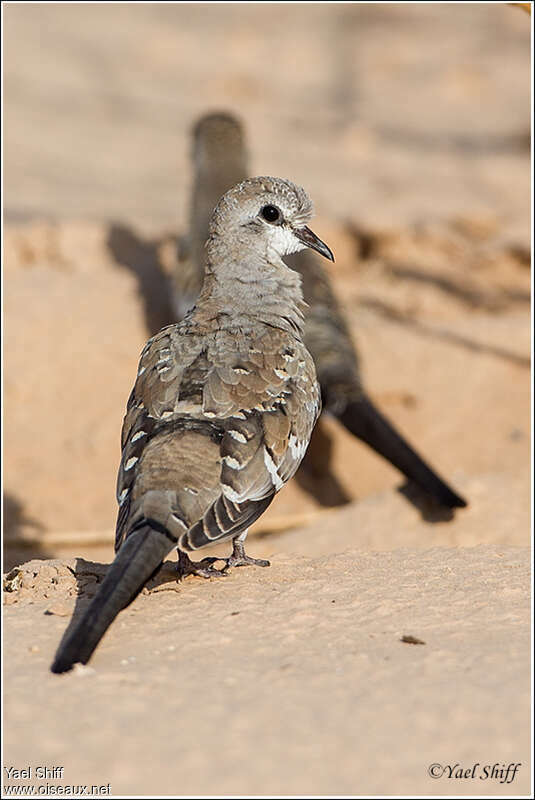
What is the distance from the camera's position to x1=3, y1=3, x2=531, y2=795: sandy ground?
270cm

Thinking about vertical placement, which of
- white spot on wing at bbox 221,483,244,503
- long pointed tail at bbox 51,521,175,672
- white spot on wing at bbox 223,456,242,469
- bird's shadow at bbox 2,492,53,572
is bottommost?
bird's shadow at bbox 2,492,53,572

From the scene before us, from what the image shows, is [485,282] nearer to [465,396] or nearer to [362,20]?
[465,396]

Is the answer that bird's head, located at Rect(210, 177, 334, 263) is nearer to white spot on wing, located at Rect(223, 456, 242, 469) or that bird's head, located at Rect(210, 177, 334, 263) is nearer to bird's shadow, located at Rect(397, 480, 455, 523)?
white spot on wing, located at Rect(223, 456, 242, 469)

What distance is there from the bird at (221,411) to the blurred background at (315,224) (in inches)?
87.0

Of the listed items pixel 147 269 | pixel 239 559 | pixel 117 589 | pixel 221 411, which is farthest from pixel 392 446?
pixel 117 589

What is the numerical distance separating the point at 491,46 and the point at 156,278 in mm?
11396

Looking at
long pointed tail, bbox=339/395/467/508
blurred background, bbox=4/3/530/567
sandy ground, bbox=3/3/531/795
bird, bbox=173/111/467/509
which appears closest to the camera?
sandy ground, bbox=3/3/531/795

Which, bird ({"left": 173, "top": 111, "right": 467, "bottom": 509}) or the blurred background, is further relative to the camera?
the blurred background

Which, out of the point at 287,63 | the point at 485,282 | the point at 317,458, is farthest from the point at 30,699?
the point at 287,63

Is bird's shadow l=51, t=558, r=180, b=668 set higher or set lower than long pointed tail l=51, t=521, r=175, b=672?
lower

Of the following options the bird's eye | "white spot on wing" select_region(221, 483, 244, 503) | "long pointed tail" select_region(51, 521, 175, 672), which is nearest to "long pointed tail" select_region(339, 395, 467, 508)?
the bird's eye

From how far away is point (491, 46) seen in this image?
18.7 metres

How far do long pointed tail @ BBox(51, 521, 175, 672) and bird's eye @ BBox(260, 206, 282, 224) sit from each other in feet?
6.19

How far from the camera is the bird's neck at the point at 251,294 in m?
4.55
